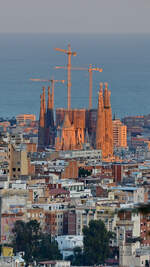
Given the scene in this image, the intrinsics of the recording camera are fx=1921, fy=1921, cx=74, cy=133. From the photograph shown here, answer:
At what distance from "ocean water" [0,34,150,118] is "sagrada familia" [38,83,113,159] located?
76.1 feet

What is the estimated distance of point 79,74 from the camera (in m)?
139

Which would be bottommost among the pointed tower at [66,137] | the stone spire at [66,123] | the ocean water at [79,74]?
the pointed tower at [66,137]

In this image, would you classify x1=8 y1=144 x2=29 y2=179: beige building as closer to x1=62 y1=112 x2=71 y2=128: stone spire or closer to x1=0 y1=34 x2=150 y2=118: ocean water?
x1=62 y1=112 x2=71 y2=128: stone spire

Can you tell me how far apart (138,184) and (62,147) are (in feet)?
66.0

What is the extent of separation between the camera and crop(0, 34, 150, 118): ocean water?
113 m

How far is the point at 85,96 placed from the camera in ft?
378

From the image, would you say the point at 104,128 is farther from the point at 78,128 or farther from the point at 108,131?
the point at 78,128

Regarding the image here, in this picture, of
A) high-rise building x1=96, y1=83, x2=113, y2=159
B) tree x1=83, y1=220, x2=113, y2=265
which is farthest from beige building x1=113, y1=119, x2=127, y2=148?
tree x1=83, y1=220, x2=113, y2=265

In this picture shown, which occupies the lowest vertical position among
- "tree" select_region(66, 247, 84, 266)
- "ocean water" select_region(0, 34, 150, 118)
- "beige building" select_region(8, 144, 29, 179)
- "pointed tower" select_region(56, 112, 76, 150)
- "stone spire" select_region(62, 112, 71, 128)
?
"tree" select_region(66, 247, 84, 266)

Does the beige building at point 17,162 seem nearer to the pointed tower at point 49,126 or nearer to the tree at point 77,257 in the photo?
the tree at point 77,257

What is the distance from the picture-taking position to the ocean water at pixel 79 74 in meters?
113

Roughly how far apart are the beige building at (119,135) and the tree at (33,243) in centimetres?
4115

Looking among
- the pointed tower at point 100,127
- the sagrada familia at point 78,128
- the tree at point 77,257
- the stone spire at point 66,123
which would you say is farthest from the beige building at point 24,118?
the tree at point 77,257

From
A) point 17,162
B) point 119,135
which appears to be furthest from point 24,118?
point 17,162
